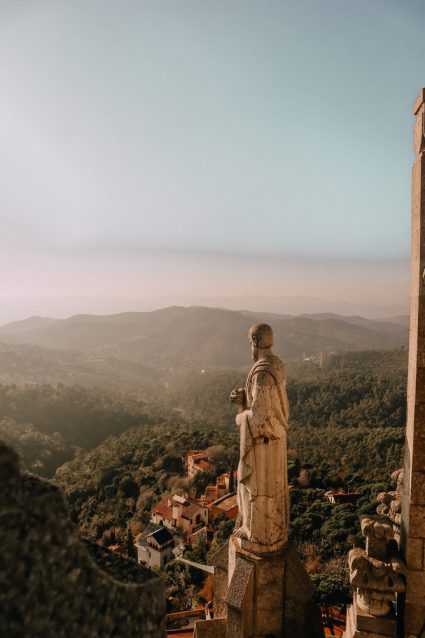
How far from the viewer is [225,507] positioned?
26.3 meters

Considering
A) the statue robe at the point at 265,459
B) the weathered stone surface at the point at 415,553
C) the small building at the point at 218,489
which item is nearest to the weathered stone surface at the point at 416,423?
the weathered stone surface at the point at 415,553

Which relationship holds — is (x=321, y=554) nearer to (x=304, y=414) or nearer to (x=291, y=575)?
(x=291, y=575)

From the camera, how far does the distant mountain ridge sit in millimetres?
141000

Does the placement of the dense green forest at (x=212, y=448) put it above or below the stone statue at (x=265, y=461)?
below

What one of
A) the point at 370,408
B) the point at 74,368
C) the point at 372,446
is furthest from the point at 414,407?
the point at 74,368

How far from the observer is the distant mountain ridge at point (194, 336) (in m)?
141

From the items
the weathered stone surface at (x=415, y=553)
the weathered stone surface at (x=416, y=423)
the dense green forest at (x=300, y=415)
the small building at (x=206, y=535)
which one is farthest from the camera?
the dense green forest at (x=300, y=415)

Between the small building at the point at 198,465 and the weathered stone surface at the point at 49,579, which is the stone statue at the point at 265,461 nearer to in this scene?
the weathered stone surface at the point at 49,579

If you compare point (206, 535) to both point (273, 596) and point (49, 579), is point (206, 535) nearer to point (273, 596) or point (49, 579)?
point (273, 596)

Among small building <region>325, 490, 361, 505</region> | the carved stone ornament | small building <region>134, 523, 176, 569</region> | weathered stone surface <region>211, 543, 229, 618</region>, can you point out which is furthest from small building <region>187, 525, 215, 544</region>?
the carved stone ornament

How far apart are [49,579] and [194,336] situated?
527 ft

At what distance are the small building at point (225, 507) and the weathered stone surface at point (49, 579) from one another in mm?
24615

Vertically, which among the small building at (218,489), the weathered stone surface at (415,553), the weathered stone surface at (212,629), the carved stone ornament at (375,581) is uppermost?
the weathered stone surface at (415,553)

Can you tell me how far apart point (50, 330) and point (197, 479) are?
553ft
